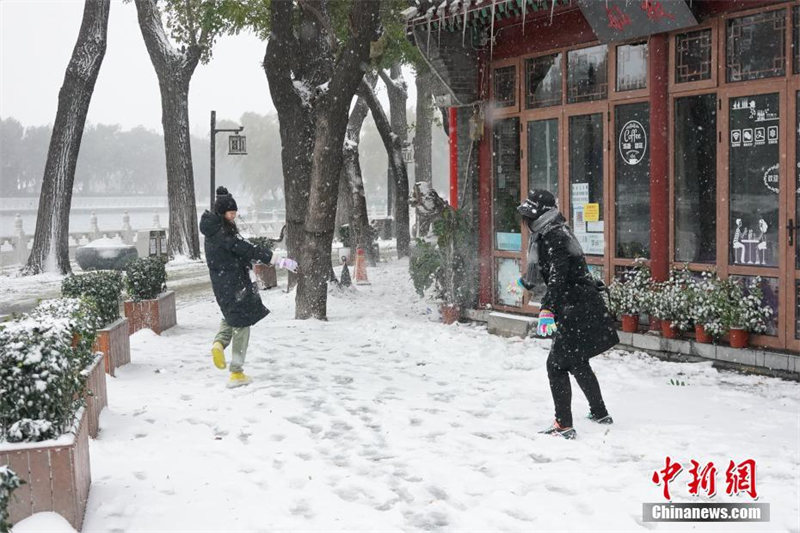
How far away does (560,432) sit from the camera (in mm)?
6539

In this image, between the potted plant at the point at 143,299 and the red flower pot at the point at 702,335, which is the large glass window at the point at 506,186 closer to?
the red flower pot at the point at 702,335

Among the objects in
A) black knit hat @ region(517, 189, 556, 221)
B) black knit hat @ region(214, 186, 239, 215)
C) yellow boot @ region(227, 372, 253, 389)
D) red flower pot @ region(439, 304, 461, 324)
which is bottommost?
yellow boot @ region(227, 372, 253, 389)

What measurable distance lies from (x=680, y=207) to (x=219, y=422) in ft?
18.8

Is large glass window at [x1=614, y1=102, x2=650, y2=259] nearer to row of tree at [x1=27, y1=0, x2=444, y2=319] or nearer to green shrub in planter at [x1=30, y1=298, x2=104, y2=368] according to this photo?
row of tree at [x1=27, y1=0, x2=444, y2=319]

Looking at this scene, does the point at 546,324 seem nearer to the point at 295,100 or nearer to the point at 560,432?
the point at 560,432

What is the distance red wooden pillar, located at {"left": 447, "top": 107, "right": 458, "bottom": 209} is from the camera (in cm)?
1230

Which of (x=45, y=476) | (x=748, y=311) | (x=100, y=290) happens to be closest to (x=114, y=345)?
(x=100, y=290)

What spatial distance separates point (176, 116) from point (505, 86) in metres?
18.7

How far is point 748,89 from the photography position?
8789 mm

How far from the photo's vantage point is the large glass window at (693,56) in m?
9.20

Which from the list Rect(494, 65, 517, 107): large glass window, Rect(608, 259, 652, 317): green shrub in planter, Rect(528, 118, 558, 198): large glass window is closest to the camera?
Rect(608, 259, 652, 317): green shrub in planter

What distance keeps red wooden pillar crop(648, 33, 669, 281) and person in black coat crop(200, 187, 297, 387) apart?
176 inches

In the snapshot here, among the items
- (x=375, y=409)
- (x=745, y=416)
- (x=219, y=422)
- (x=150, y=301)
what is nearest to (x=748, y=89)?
(x=745, y=416)

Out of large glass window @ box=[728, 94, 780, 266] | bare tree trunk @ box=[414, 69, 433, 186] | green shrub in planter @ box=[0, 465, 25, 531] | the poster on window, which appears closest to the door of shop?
large glass window @ box=[728, 94, 780, 266]
